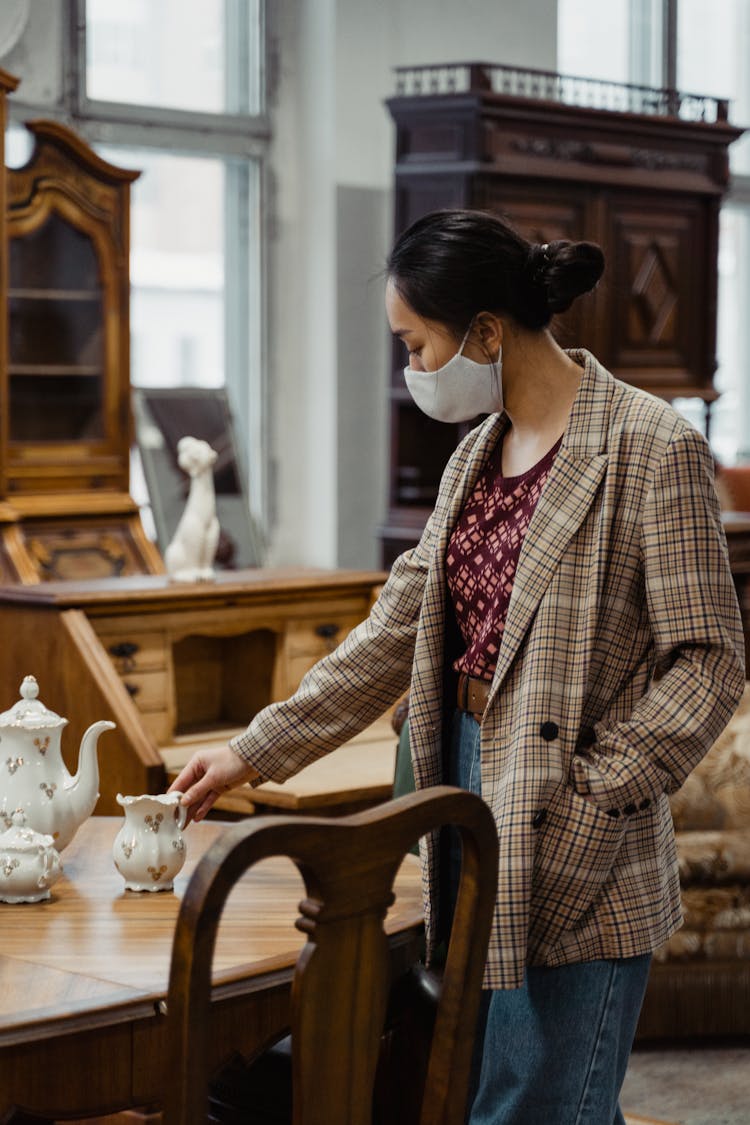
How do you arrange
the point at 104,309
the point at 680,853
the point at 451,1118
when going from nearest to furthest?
the point at 451,1118 < the point at 680,853 < the point at 104,309

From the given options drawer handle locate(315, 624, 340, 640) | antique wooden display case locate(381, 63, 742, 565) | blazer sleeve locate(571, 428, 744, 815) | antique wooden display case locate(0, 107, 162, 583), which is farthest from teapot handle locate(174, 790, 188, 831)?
antique wooden display case locate(381, 63, 742, 565)

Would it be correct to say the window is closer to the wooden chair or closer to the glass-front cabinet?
the glass-front cabinet

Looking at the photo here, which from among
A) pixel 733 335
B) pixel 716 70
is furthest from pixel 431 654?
pixel 716 70

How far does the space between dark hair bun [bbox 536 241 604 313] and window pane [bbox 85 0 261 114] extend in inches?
173

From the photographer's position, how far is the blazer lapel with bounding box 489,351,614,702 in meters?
1.83

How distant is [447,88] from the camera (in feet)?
21.1

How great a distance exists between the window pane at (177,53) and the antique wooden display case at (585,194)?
62cm

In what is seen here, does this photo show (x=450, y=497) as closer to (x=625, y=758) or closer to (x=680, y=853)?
(x=625, y=758)

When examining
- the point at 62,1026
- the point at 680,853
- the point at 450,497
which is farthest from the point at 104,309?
the point at 62,1026

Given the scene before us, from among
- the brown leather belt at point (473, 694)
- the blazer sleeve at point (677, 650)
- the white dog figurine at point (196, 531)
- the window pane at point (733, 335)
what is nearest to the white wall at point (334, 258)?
the white dog figurine at point (196, 531)

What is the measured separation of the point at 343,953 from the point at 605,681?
53cm

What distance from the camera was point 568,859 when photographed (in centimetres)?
179

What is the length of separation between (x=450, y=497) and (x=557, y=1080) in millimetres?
677

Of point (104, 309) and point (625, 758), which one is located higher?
point (104, 309)
